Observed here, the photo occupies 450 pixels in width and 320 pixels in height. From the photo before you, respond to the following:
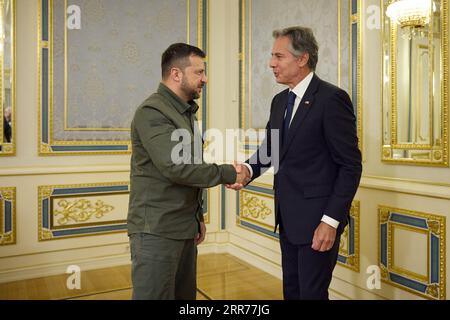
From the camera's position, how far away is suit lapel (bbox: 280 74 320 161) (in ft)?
5.70

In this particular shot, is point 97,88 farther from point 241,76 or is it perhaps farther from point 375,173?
point 375,173

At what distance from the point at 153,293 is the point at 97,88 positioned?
2232mm

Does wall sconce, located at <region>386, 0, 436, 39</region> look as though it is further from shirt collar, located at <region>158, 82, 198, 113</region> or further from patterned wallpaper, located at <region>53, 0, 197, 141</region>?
patterned wallpaper, located at <region>53, 0, 197, 141</region>

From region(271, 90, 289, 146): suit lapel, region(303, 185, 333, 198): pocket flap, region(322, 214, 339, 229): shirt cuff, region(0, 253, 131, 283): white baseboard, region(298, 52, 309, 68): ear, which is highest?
region(298, 52, 309, 68): ear

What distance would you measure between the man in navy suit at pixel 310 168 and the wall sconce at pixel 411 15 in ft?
2.32

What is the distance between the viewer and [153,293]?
5.36ft

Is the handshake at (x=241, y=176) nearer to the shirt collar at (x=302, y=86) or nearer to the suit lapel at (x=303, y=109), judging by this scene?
the suit lapel at (x=303, y=109)

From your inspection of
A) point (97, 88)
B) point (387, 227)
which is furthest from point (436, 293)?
point (97, 88)

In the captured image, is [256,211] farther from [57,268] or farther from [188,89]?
[188,89]

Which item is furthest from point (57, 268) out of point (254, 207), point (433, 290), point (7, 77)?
point (433, 290)

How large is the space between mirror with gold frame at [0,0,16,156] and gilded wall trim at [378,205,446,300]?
264 centimetres

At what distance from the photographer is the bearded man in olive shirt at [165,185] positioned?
1624 millimetres

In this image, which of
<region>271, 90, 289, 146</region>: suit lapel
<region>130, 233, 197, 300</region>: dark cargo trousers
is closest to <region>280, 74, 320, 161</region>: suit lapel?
<region>271, 90, 289, 146</region>: suit lapel

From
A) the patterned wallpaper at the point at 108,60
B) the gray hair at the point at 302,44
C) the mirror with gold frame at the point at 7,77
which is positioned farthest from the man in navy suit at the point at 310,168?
the mirror with gold frame at the point at 7,77
